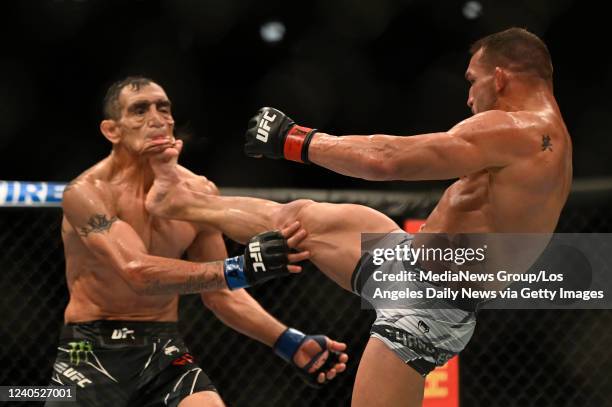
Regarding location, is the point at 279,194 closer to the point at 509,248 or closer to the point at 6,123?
the point at 509,248

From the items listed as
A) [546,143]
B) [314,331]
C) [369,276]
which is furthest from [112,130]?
[546,143]

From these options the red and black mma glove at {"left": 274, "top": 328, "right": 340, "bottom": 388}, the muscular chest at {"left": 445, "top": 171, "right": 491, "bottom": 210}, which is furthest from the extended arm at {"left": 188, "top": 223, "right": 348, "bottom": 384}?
the muscular chest at {"left": 445, "top": 171, "right": 491, "bottom": 210}

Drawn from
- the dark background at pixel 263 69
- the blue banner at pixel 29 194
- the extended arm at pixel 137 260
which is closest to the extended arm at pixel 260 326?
the extended arm at pixel 137 260

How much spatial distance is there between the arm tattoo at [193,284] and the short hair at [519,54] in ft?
3.04

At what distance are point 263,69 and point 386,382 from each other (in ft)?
9.23

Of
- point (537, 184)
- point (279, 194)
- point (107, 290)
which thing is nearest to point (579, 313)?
point (279, 194)

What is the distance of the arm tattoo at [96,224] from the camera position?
2211 millimetres

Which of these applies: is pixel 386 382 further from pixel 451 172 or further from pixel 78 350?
pixel 78 350

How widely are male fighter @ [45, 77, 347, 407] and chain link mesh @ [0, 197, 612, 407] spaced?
750 mm

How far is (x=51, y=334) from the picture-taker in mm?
3055

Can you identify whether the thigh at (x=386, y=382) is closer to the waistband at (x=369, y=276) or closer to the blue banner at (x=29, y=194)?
the waistband at (x=369, y=276)

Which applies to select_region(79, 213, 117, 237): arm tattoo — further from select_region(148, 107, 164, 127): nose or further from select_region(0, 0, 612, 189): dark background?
select_region(0, 0, 612, 189): dark background

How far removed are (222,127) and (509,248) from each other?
248cm

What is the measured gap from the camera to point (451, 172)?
1.77 m
